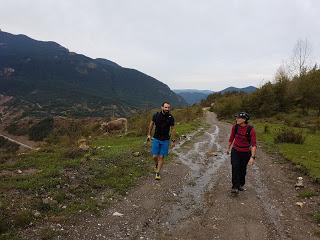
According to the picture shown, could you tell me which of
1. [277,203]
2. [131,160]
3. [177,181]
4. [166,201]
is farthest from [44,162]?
[277,203]

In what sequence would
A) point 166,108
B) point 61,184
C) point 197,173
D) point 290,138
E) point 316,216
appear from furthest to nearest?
point 290,138, point 197,173, point 166,108, point 61,184, point 316,216

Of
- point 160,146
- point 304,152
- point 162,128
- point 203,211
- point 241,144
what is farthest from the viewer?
point 304,152

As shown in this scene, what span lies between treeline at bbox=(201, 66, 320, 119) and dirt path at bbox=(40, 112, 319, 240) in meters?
34.6

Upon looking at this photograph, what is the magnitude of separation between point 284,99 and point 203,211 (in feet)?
148

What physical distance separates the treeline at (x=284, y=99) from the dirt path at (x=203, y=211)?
1364 inches

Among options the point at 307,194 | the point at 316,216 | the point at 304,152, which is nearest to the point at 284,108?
the point at 304,152

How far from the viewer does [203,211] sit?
10.4 meters

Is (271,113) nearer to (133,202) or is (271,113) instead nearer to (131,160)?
(131,160)

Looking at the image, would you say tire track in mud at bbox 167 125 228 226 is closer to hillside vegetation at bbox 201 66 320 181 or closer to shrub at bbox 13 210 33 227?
shrub at bbox 13 210 33 227

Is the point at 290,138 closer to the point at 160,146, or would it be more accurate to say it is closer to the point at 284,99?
the point at 160,146

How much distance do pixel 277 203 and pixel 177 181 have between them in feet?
11.8

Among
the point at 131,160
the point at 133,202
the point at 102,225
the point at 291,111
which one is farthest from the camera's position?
the point at 291,111

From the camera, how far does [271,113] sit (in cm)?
5216

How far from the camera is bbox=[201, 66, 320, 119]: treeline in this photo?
157 feet
